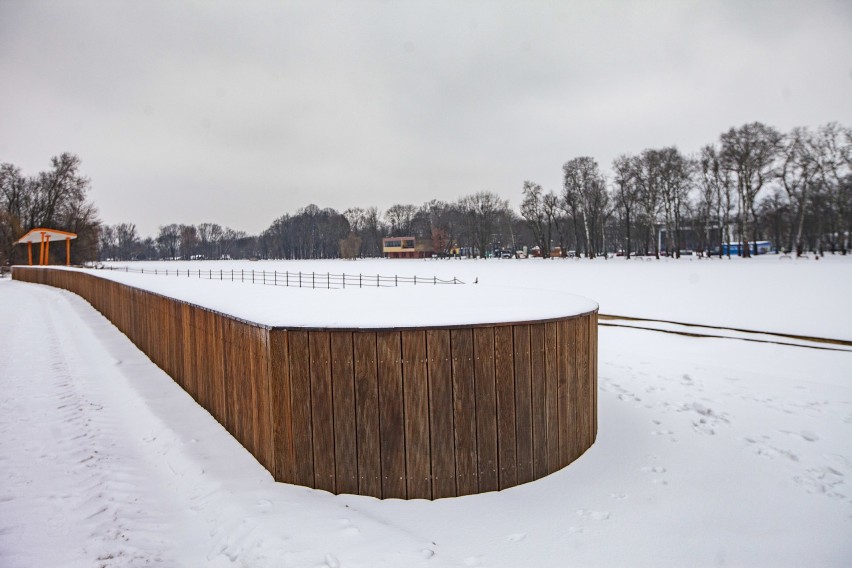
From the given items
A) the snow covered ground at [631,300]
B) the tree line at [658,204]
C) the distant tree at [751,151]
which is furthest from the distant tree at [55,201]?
the distant tree at [751,151]

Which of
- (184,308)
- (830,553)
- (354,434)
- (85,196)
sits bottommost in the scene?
(830,553)

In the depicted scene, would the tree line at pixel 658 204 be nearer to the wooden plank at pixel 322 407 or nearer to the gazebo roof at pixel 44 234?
the gazebo roof at pixel 44 234

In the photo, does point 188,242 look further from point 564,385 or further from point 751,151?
point 564,385

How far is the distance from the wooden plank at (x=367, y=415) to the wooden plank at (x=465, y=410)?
0.71 meters

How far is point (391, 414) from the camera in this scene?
4.34 metres

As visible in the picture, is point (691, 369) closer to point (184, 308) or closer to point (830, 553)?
point (830, 553)

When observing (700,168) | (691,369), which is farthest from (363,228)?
(691,369)

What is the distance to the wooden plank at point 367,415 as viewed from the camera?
14.2ft

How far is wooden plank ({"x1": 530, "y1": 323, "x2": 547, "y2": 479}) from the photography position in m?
4.69

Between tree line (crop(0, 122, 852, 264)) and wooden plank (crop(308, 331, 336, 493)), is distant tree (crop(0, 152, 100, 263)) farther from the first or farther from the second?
wooden plank (crop(308, 331, 336, 493))

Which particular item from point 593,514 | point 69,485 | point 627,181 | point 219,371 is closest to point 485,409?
point 593,514

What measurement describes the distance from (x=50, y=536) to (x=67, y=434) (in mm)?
2587

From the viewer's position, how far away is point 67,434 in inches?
237

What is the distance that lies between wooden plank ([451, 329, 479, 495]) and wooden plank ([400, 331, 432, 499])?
0.27 metres
